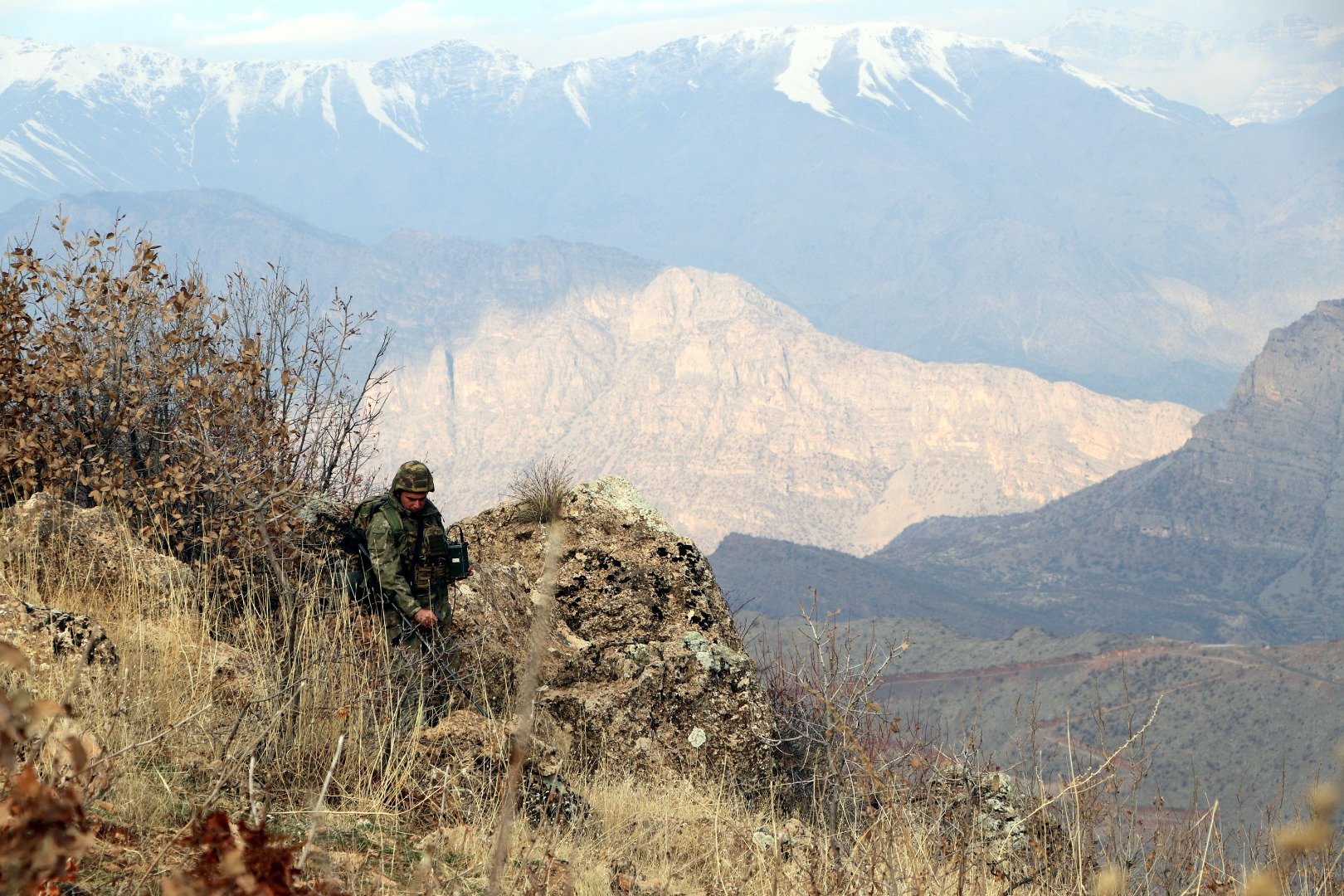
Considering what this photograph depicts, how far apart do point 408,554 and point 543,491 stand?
6.09 ft

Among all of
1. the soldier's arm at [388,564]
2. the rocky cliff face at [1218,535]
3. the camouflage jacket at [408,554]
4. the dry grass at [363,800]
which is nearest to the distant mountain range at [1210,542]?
the rocky cliff face at [1218,535]

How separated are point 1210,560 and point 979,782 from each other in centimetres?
13745

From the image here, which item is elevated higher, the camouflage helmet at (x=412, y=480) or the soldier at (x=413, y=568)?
the camouflage helmet at (x=412, y=480)

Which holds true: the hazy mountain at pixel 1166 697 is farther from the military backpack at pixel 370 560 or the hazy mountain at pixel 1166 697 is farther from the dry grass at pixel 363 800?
the dry grass at pixel 363 800

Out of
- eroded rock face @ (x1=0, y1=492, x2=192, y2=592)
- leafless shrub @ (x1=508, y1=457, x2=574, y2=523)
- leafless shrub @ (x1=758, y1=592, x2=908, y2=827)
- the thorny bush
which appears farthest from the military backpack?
leafless shrub @ (x1=758, y1=592, x2=908, y2=827)

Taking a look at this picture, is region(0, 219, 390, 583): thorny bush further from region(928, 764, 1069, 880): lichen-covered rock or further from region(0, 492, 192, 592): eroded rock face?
A: region(928, 764, 1069, 880): lichen-covered rock

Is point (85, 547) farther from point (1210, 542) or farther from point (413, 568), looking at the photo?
point (1210, 542)

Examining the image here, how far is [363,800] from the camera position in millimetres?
4109

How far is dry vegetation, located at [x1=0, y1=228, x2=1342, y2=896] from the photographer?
2.77 meters

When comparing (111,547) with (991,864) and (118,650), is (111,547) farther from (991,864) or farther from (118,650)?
(991,864)

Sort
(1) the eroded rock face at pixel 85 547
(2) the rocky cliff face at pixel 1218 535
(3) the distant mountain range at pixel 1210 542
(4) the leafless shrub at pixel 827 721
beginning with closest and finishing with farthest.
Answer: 1. (4) the leafless shrub at pixel 827 721
2. (1) the eroded rock face at pixel 85 547
3. (3) the distant mountain range at pixel 1210 542
4. (2) the rocky cliff face at pixel 1218 535

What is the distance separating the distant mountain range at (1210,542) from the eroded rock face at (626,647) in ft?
353

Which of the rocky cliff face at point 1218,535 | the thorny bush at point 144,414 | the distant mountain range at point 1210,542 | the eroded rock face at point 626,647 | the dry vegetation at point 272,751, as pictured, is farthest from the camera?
the rocky cliff face at point 1218,535

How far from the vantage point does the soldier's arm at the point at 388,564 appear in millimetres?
6320
